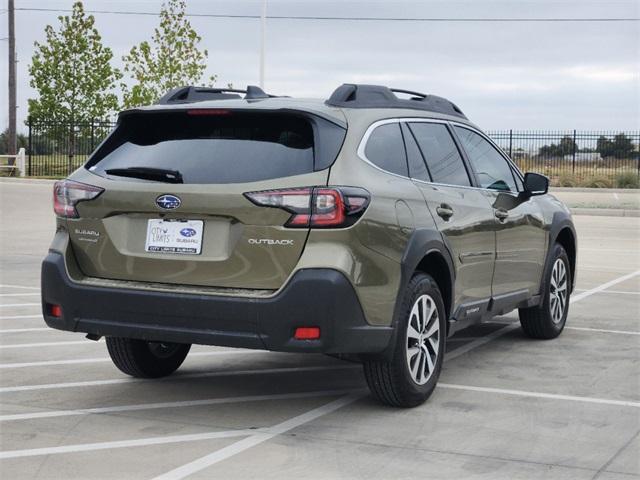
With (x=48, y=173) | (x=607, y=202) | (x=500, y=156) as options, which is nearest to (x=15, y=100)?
(x=48, y=173)

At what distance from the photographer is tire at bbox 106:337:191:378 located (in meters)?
7.06

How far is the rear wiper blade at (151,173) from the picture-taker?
19.6 feet

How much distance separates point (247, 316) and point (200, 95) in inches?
71.4

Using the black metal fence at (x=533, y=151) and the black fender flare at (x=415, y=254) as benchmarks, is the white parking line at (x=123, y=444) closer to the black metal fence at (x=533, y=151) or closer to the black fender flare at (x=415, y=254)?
the black fender flare at (x=415, y=254)

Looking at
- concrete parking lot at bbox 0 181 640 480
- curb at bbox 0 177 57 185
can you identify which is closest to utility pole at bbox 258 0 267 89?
curb at bbox 0 177 57 185

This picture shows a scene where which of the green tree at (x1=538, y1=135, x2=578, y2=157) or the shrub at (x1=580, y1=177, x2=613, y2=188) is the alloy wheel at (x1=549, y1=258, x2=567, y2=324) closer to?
A: the shrub at (x1=580, y1=177, x2=613, y2=188)

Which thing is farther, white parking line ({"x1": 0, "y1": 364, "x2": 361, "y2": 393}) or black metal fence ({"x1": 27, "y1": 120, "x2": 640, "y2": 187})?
black metal fence ({"x1": 27, "y1": 120, "x2": 640, "y2": 187})

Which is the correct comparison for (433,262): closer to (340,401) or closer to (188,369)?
(340,401)

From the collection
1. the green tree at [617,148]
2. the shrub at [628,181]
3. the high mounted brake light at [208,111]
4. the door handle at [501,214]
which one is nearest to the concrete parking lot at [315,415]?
the door handle at [501,214]

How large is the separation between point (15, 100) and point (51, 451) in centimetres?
4188

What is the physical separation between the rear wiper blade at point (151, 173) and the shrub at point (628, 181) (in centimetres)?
3619

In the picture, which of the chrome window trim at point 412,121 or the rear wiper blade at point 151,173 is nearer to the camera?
the rear wiper blade at point 151,173

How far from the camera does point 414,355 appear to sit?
20.8 ft

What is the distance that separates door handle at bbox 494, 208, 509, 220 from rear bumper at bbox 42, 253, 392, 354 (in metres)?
2.00
